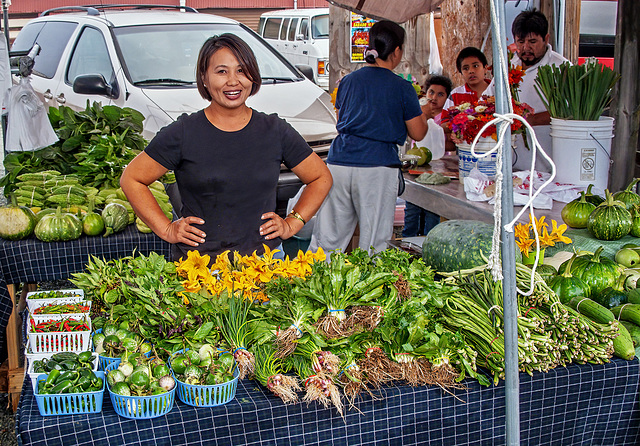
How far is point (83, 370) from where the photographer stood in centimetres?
Result: 182

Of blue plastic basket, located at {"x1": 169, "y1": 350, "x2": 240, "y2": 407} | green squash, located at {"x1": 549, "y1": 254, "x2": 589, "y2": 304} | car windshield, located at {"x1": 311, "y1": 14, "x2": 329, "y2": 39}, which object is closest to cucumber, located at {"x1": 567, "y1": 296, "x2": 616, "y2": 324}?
green squash, located at {"x1": 549, "y1": 254, "x2": 589, "y2": 304}

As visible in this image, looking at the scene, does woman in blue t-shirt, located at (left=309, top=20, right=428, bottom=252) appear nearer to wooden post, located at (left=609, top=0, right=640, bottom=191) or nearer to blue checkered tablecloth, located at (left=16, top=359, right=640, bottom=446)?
wooden post, located at (left=609, top=0, right=640, bottom=191)

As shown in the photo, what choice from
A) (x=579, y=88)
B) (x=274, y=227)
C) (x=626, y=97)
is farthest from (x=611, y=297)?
(x=626, y=97)

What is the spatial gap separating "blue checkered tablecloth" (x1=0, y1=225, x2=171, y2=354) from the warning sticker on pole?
2.81 m

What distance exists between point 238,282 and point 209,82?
89 cm

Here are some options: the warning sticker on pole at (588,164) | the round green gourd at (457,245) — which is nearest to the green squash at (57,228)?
the round green gourd at (457,245)

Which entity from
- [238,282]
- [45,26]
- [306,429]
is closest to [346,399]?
[306,429]

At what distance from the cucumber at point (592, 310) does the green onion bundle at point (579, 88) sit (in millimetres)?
2085

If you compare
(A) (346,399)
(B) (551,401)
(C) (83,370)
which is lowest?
(B) (551,401)

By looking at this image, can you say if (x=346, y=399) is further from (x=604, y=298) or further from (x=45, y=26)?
(x=45, y=26)

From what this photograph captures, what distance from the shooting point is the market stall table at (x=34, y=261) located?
3617 mm

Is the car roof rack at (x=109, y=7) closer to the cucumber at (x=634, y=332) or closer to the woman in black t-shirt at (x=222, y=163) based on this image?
the woman in black t-shirt at (x=222, y=163)

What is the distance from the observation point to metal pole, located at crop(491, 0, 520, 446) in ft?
4.82

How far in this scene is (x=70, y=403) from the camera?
1.77 metres
